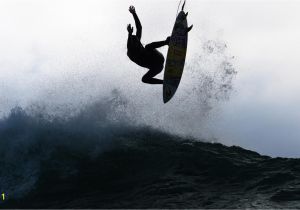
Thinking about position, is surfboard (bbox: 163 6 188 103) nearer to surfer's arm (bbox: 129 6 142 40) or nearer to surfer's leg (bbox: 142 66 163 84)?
surfer's leg (bbox: 142 66 163 84)

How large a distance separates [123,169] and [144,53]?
377cm

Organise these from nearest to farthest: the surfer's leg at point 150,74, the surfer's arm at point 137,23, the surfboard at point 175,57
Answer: the surfer's arm at point 137,23 < the surfer's leg at point 150,74 < the surfboard at point 175,57

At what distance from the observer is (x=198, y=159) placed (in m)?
11.2

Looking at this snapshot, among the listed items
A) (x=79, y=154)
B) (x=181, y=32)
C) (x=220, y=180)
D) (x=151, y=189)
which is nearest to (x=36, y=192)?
(x=79, y=154)

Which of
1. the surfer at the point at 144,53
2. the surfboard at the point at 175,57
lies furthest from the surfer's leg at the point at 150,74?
the surfboard at the point at 175,57

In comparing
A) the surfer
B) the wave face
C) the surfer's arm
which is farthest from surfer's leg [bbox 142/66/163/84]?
the wave face

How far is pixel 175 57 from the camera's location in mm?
9484

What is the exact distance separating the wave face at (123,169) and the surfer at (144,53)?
2.73 meters

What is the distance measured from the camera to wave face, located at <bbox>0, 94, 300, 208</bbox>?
9.12m

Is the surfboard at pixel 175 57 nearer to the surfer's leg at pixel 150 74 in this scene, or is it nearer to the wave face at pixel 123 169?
the surfer's leg at pixel 150 74

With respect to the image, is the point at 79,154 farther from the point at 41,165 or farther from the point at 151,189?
the point at 151,189

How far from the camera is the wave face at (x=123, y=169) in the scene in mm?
9117

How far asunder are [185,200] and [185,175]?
1.56 metres

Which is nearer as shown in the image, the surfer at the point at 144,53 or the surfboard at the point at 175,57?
the surfer at the point at 144,53
